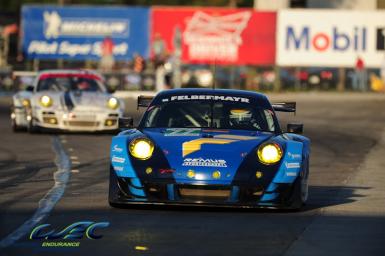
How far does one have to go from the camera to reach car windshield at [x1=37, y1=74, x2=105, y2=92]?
2312 centimetres

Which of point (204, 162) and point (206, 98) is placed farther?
point (206, 98)

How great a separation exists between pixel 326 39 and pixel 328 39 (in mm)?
82

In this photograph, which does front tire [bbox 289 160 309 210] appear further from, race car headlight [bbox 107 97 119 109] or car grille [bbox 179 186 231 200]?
race car headlight [bbox 107 97 119 109]

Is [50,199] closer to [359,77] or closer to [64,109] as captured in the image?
[64,109]

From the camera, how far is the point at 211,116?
11.7 m

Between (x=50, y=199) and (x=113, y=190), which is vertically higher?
(x=113, y=190)

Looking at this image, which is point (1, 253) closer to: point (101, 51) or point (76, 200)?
point (76, 200)

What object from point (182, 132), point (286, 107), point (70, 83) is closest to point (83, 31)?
point (70, 83)

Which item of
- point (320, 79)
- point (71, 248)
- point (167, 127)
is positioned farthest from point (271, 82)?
point (71, 248)

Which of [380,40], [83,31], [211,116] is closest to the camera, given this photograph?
[211,116]

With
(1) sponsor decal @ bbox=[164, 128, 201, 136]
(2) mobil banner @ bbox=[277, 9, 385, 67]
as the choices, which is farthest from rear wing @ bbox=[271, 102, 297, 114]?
(2) mobil banner @ bbox=[277, 9, 385, 67]

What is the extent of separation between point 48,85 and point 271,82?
24.4 meters

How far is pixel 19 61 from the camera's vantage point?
49.2 metres

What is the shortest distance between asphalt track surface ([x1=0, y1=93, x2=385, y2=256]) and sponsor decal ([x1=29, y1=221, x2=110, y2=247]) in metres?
0.08
